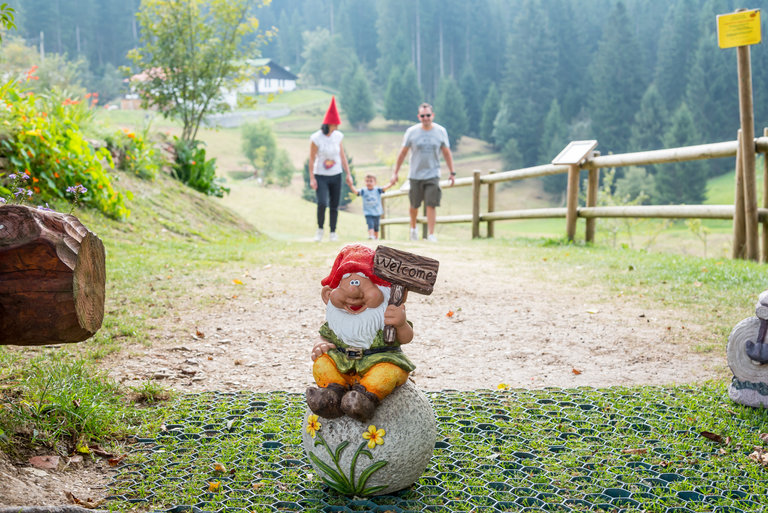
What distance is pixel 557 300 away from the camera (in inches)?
220

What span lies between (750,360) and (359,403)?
1.99m

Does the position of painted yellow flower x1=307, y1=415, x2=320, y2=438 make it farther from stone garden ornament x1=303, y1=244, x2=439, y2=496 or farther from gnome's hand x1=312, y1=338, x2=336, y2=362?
gnome's hand x1=312, y1=338, x2=336, y2=362

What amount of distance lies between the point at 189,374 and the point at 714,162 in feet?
200

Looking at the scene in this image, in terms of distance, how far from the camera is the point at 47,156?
7.52m

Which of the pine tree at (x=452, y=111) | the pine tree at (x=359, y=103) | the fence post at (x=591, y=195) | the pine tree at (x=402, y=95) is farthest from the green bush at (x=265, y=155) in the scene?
the fence post at (x=591, y=195)

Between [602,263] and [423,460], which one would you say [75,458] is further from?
[602,263]

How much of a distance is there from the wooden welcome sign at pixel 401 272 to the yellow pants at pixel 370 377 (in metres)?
0.10

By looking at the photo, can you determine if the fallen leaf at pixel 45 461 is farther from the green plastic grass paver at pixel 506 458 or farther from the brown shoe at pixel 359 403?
the brown shoe at pixel 359 403

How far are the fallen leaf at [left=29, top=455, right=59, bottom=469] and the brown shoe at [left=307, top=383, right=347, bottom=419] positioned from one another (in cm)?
106

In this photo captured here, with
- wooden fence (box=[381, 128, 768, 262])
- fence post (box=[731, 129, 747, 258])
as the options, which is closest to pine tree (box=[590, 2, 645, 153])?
wooden fence (box=[381, 128, 768, 262])

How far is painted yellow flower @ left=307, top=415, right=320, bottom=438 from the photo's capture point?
2424 millimetres

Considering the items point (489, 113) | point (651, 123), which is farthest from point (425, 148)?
point (489, 113)

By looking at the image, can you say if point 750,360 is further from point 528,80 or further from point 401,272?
point 528,80

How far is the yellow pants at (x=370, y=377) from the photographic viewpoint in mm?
2340
